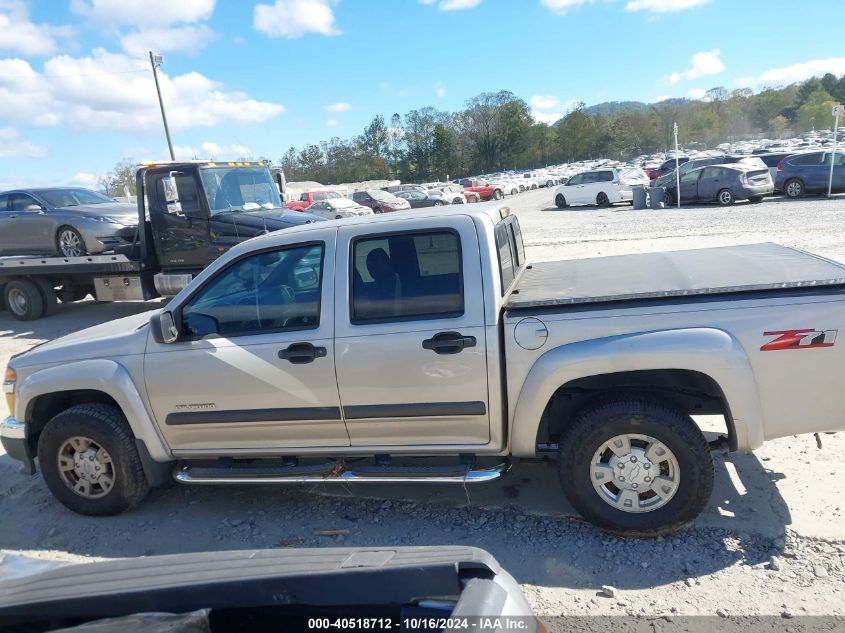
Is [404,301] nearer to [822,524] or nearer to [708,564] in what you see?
[708,564]

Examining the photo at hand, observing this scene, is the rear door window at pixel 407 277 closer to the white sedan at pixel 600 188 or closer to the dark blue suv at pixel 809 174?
the dark blue suv at pixel 809 174

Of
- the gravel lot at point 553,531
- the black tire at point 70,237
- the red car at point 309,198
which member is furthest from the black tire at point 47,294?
the red car at point 309,198

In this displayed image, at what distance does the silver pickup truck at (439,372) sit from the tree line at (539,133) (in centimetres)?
9226

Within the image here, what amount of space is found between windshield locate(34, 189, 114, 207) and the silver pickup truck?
8.37 m

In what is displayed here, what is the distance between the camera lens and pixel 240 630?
5.83 ft

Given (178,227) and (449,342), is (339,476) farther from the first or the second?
(178,227)

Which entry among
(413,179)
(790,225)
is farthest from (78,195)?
(413,179)

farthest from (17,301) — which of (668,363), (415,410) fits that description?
(668,363)

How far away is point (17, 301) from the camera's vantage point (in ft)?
37.0

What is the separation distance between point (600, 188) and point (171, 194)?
21463 millimetres

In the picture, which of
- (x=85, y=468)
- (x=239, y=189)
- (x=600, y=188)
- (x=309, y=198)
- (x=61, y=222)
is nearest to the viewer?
(x=85, y=468)

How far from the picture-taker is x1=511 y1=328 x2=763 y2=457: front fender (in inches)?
122

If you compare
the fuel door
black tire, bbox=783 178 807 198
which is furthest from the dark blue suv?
the fuel door

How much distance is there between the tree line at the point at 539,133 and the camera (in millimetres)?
99819
